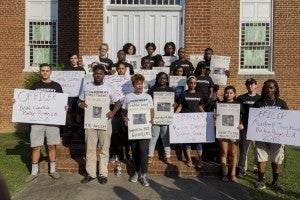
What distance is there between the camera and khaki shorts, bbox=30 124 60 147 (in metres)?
7.61

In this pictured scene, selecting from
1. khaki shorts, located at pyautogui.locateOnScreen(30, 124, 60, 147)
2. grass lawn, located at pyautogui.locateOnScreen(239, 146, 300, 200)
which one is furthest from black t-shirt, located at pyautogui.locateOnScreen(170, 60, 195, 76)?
khaki shorts, located at pyautogui.locateOnScreen(30, 124, 60, 147)

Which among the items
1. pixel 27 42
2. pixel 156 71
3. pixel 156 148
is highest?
pixel 27 42

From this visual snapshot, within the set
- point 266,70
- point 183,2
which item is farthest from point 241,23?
point 183,2

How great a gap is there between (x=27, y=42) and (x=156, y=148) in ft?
28.7

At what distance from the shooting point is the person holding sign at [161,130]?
780cm

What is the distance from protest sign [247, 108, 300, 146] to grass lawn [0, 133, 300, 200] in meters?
0.91

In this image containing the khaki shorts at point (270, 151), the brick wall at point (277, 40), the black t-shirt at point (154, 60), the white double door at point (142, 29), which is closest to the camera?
the khaki shorts at point (270, 151)

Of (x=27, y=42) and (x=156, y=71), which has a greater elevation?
→ (x=27, y=42)

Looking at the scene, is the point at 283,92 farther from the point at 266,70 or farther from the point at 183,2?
the point at 183,2

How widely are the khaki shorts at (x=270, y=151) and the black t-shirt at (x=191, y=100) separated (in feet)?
4.32

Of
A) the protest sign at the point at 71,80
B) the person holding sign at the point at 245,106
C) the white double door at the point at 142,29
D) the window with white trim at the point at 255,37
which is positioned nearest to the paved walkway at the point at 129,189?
the person holding sign at the point at 245,106

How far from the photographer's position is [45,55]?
50.3 feet

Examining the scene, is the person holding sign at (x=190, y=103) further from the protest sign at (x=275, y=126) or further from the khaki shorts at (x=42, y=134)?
the khaki shorts at (x=42, y=134)

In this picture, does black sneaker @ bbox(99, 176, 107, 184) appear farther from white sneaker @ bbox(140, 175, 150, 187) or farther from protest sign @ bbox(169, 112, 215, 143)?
protest sign @ bbox(169, 112, 215, 143)
